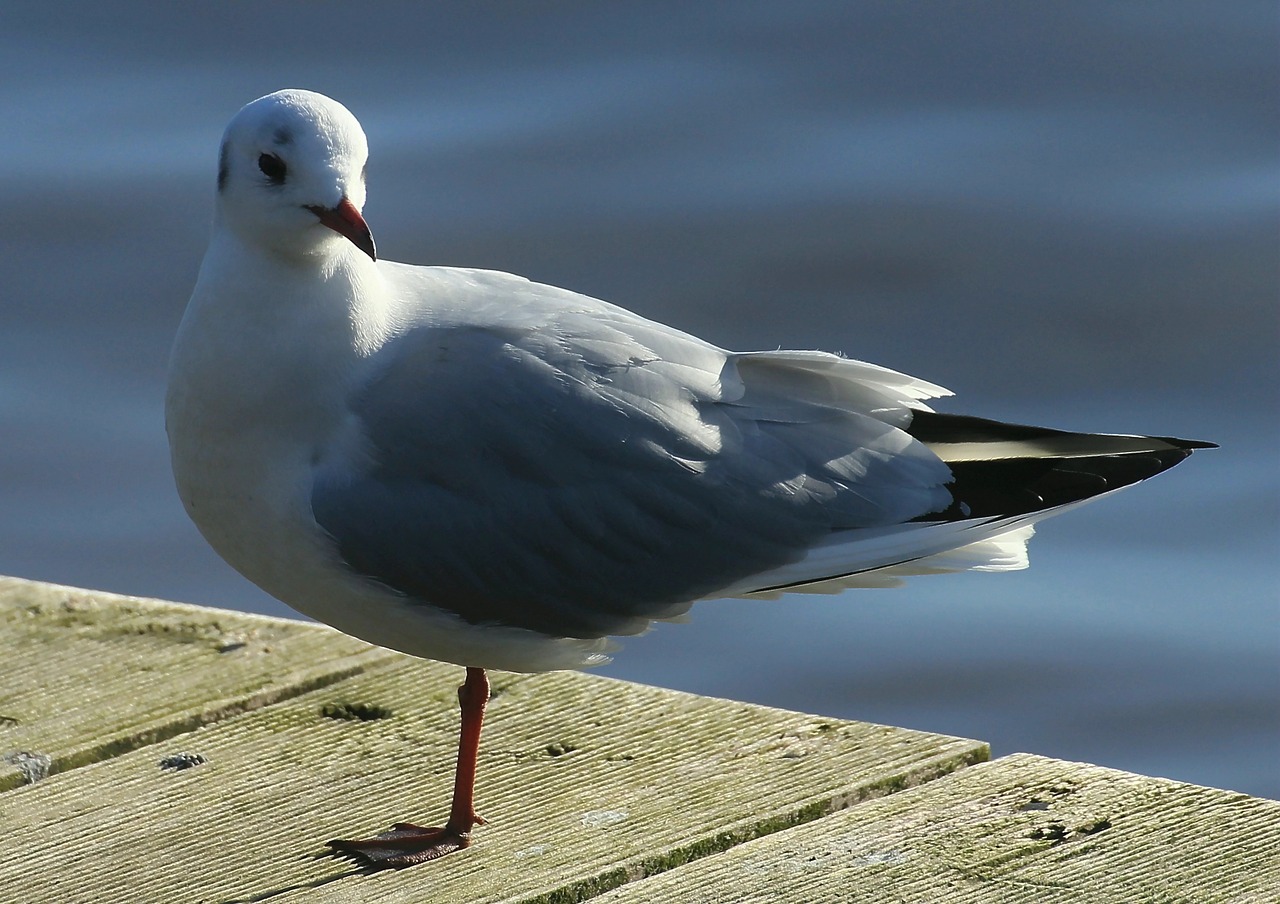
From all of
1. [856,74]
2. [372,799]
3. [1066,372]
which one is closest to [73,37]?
[856,74]

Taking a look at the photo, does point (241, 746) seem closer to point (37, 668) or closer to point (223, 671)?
point (223, 671)

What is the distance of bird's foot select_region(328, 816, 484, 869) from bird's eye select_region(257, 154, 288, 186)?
115cm

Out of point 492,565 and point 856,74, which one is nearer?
point 492,565

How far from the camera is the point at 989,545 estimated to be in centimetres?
406

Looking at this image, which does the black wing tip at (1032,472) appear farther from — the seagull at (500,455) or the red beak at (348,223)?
the red beak at (348,223)

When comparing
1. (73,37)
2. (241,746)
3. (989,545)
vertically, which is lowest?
(241,746)

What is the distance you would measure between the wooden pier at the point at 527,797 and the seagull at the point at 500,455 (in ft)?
0.49

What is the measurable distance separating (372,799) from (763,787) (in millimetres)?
708

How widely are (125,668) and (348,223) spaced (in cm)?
122

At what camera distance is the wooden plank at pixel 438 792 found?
3412mm

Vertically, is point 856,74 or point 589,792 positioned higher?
point 856,74

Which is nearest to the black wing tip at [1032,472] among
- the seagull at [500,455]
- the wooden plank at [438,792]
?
the seagull at [500,455]

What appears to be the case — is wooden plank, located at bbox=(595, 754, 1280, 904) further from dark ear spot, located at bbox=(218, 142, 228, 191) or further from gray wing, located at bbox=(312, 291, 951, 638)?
dark ear spot, located at bbox=(218, 142, 228, 191)

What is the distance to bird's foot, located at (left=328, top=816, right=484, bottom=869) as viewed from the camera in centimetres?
350
